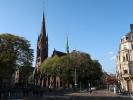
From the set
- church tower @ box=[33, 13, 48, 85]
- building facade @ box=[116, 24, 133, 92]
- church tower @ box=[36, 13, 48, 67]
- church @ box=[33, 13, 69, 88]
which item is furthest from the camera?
church tower @ box=[36, 13, 48, 67]

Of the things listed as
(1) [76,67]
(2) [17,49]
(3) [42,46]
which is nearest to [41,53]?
(3) [42,46]

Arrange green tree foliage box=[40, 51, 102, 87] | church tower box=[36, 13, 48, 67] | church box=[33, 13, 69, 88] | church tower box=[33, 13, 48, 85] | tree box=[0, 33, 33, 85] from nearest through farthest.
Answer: tree box=[0, 33, 33, 85], green tree foliage box=[40, 51, 102, 87], church box=[33, 13, 69, 88], church tower box=[33, 13, 48, 85], church tower box=[36, 13, 48, 67]

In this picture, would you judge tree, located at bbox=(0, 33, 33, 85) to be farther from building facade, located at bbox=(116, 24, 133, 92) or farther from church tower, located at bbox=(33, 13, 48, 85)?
church tower, located at bbox=(33, 13, 48, 85)

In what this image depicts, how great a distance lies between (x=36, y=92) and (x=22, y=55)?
2121 cm

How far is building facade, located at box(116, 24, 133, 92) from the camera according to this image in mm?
83188

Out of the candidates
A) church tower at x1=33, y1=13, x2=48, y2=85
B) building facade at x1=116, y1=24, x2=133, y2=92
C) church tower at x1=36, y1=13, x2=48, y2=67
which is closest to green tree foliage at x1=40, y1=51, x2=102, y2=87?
building facade at x1=116, y1=24, x2=133, y2=92

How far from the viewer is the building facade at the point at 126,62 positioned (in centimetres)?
8319

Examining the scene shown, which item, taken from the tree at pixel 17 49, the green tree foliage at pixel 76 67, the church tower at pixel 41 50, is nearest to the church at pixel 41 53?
the church tower at pixel 41 50

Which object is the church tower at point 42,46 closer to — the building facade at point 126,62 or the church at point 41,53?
the church at point 41,53

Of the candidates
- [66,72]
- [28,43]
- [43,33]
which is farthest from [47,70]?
[43,33]

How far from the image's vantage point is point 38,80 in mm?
140750

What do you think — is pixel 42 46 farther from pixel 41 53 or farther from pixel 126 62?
pixel 126 62

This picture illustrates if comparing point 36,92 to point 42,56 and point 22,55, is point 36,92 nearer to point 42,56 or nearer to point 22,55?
point 22,55

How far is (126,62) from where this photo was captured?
278 feet
